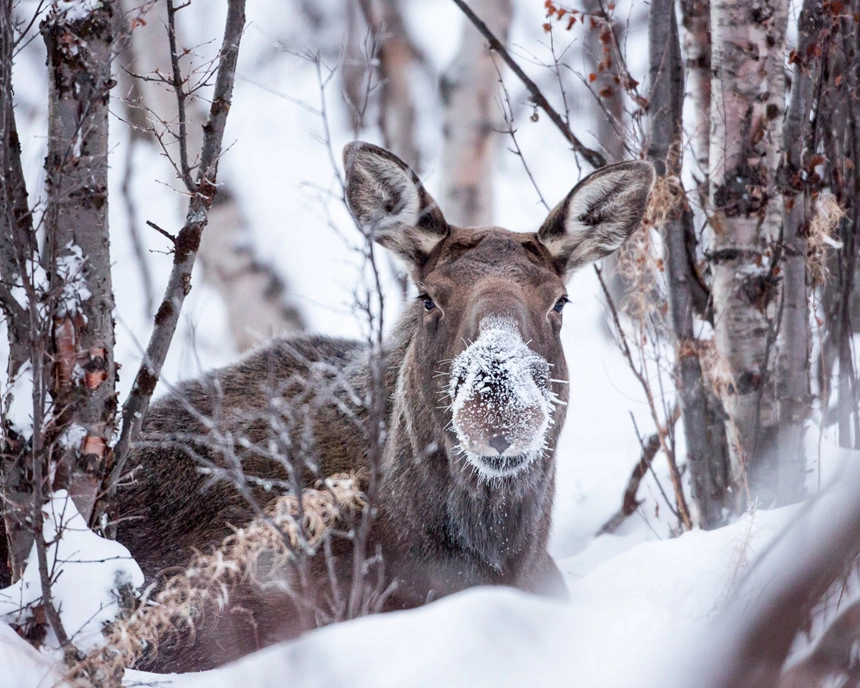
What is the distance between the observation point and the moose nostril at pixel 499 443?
137 inches

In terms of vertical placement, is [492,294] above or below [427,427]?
above

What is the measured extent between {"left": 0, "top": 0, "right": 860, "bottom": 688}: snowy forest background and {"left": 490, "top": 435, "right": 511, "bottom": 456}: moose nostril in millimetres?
653

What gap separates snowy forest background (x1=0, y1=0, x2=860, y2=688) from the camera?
192 cm

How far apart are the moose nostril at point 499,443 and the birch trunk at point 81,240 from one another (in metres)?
1.39

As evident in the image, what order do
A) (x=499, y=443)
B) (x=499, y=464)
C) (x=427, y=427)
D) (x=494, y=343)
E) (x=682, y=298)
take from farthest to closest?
(x=682, y=298), (x=427, y=427), (x=499, y=464), (x=494, y=343), (x=499, y=443)

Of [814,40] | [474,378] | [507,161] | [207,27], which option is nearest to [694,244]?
[814,40]

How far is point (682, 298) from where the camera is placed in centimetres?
520

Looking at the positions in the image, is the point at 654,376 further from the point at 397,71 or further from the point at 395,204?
the point at 397,71

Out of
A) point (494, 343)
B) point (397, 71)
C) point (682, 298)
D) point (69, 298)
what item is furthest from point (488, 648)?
point (397, 71)

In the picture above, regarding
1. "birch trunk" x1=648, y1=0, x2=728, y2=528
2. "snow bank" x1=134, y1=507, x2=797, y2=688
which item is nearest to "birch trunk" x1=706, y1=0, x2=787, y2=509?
"birch trunk" x1=648, y1=0, x2=728, y2=528

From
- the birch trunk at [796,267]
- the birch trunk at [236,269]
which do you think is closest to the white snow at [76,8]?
the birch trunk at [796,267]

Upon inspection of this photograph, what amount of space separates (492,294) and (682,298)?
167 centimetres

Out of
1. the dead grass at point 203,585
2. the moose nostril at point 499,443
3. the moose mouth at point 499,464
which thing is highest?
the moose nostril at point 499,443

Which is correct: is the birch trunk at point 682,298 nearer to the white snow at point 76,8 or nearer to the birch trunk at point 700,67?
the birch trunk at point 700,67
